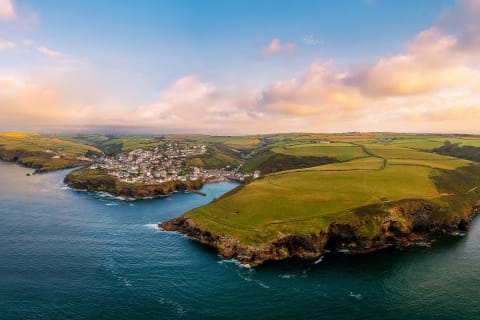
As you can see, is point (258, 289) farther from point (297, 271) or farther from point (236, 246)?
point (236, 246)

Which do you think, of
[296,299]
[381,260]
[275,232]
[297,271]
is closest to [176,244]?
[275,232]

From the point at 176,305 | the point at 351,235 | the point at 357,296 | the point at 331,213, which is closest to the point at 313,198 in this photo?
the point at 331,213

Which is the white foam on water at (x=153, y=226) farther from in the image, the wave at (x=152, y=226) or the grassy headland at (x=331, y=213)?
the grassy headland at (x=331, y=213)

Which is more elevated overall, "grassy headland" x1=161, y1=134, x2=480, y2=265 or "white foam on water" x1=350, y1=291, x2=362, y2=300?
"grassy headland" x1=161, y1=134, x2=480, y2=265

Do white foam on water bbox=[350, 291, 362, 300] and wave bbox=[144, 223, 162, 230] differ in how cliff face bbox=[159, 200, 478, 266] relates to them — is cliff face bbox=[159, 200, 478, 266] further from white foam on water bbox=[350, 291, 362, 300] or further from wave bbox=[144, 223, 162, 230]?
white foam on water bbox=[350, 291, 362, 300]

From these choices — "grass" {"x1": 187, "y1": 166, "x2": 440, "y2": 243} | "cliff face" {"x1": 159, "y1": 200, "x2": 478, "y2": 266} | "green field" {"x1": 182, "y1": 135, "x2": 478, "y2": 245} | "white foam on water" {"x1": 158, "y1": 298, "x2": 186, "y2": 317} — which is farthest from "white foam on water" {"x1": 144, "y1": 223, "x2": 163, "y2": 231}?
"white foam on water" {"x1": 158, "y1": 298, "x2": 186, "y2": 317}

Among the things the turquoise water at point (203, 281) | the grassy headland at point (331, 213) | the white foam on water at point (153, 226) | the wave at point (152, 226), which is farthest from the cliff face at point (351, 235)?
the turquoise water at point (203, 281)
